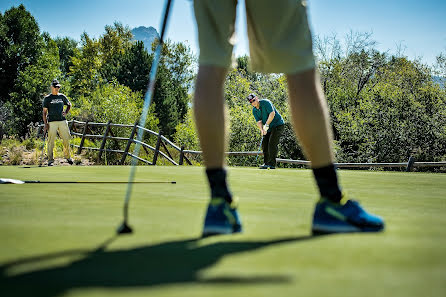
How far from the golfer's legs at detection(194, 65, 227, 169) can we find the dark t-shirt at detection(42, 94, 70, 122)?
848 cm

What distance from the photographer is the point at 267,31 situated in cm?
167

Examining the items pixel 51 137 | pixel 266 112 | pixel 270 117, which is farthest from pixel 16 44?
pixel 270 117

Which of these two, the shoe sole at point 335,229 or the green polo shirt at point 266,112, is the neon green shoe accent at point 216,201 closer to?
the shoe sole at point 335,229

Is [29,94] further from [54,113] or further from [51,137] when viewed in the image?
[54,113]

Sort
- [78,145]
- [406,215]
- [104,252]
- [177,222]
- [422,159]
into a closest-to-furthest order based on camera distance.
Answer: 1. [104,252]
2. [177,222]
3. [406,215]
4. [78,145]
5. [422,159]

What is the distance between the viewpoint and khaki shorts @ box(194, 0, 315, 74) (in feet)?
5.33

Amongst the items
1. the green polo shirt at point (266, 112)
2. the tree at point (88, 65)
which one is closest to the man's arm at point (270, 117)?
the green polo shirt at point (266, 112)

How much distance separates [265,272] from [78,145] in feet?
50.3

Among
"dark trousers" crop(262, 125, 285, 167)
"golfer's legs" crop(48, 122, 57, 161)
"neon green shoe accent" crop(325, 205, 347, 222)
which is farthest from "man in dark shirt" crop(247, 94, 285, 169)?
"neon green shoe accent" crop(325, 205, 347, 222)

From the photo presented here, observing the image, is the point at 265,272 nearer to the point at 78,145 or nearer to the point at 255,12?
the point at 255,12

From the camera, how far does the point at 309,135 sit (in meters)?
1.67

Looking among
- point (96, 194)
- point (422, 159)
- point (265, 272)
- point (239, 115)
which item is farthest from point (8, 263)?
point (239, 115)

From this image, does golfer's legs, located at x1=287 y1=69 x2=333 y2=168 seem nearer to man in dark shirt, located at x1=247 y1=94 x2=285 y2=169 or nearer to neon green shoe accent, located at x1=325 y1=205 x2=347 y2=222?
neon green shoe accent, located at x1=325 y1=205 x2=347 y2=222

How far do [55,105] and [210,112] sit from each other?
8563 millimetres
